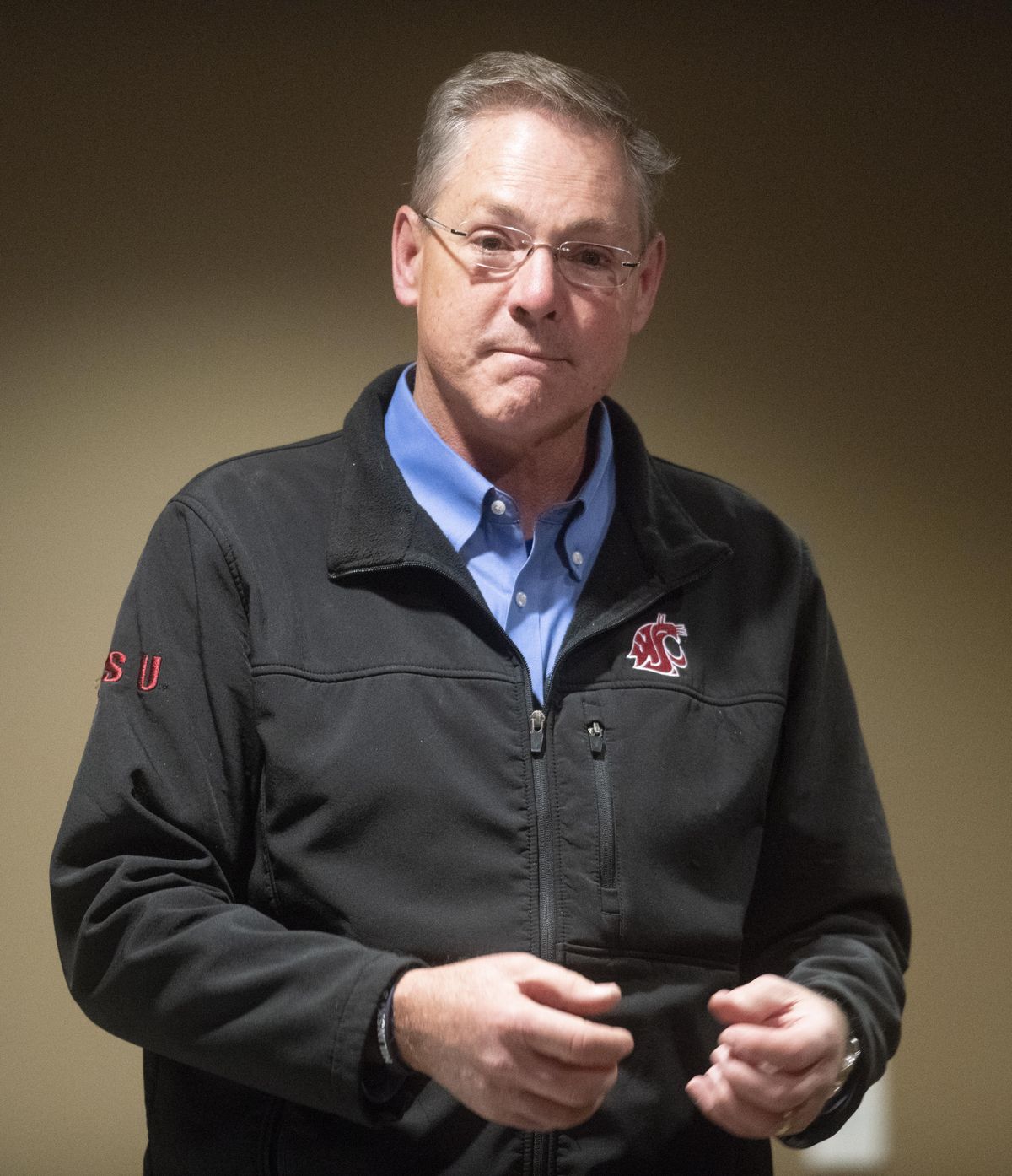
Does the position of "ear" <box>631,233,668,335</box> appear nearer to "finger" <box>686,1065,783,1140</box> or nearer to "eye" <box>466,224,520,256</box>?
"eye" <box>466,224,520,256</box>

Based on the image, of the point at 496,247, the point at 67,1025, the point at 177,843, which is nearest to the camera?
the point at 177,843

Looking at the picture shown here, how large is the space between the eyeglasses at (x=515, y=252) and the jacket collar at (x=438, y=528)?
17cm

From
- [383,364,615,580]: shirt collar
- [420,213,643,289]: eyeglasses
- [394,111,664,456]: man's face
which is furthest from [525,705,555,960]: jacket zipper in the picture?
[420,213,643,289]: eyeglasses

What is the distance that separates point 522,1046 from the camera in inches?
42.9

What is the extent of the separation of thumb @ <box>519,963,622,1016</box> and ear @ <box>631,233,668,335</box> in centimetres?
71

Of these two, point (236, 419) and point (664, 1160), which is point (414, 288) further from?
point (664, 1160)

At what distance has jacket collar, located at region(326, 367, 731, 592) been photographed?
4.48 ft

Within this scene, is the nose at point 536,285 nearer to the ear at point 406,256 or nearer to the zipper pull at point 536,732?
the ear at point 406,256

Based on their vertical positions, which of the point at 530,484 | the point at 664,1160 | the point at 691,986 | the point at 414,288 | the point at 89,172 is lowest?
the point at 664,1160

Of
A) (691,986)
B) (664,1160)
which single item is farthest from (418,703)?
(664,1160)

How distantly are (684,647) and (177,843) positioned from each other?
512mm

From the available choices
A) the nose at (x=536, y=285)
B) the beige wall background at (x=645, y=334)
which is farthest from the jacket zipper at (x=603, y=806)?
the beige wall background at (x=645, y=334)

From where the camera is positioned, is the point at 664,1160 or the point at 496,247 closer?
the point at 664,1160

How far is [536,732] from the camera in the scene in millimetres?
1323
